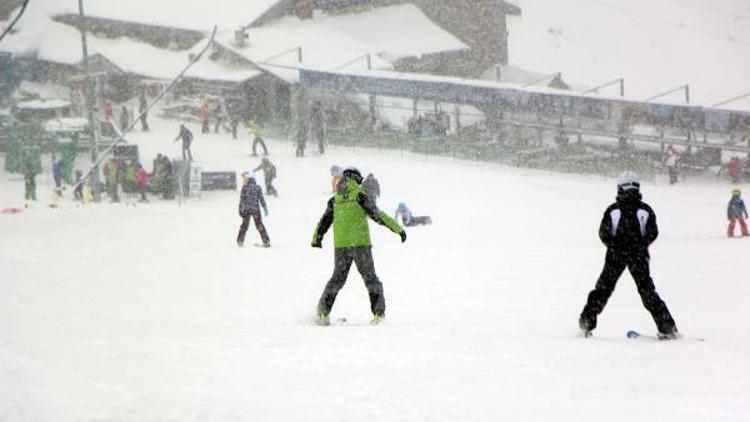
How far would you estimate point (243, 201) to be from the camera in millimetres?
16953

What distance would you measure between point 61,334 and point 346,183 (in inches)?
117

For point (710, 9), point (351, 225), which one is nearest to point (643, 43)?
point (710, 9)

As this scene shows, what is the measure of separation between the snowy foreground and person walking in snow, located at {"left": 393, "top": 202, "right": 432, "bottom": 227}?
22.3 inches

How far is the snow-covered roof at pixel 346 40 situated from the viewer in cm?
4266

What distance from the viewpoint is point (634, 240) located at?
325 inches

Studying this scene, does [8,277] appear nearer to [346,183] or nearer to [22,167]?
[346,183]

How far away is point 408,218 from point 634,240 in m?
14.0

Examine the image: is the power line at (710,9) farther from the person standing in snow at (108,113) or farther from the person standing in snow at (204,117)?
the person standing in snow at (108,113)

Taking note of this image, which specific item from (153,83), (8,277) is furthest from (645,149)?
(8,277)

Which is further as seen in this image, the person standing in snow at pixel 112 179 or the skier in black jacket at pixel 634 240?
the person standing in snow at pixel 112 179

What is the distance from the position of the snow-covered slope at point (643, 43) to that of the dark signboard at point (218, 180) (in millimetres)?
36718

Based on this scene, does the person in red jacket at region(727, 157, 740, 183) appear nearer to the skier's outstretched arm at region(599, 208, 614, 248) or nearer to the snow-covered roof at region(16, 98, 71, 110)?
the skier's outstretched arm at region(599, 208, 614, 248)

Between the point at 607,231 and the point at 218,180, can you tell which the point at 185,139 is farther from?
the point at 607,231

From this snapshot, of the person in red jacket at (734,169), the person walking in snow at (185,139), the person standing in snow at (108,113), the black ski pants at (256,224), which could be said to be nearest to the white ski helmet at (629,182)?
the black ski pants at (256,224)
